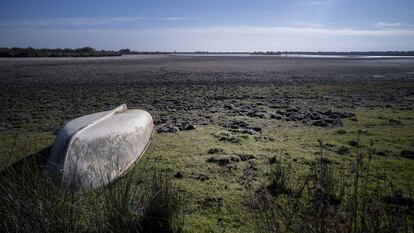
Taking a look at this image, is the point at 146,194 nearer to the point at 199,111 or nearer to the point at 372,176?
the point at 372,176

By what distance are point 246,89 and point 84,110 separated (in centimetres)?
888

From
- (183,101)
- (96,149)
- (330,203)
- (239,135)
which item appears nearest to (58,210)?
(96,149)

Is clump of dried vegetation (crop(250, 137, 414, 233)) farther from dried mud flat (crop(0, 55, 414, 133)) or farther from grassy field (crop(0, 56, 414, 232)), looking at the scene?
dried mud flat (crop(0, 55, 414, 133))

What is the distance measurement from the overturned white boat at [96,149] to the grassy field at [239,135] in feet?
1.34

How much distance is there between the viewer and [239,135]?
7.92 metres

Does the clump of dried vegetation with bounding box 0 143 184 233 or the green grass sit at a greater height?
the clump of dried vegetation with bounding box 0 143 184 233

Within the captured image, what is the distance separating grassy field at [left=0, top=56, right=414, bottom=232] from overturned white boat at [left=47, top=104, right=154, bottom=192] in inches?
16.0

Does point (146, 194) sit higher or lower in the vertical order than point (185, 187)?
higher

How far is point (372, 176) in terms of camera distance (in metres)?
5.38

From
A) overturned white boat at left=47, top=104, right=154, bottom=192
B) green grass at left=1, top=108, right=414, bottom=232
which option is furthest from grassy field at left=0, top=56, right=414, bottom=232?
overturned white boat at left=47, top=104, right=154, bottom=192

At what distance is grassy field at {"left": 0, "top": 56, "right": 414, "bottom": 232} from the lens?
14.5 ft

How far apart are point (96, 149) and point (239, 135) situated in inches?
150

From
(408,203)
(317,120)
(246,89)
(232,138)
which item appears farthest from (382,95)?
(408,203)

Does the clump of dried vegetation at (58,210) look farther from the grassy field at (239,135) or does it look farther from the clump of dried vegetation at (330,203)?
the clump of dried vegetation at (330,203)
